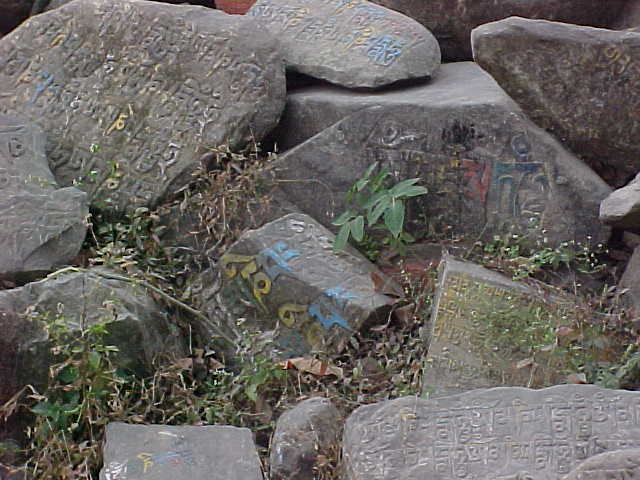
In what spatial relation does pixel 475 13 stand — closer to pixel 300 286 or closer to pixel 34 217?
pixel 300 286

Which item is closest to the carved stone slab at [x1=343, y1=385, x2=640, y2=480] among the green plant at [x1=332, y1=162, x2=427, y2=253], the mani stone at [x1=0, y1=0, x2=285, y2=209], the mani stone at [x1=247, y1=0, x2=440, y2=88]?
the green plant at [x1=332, y1=162, x2=427, y2=253]

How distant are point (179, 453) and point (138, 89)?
1.68 metres

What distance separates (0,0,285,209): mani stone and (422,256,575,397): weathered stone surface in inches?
41.9

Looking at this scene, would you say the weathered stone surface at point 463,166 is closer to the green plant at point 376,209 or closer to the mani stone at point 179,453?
the green plant at point 376,209

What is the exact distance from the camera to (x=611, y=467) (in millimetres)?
2479

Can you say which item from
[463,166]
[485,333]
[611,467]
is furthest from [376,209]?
[611,467]

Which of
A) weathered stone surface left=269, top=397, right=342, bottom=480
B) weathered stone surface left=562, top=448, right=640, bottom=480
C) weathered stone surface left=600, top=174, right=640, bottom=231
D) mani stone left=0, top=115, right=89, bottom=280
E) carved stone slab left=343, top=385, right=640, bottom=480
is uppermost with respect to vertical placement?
weathered stone surface left=600, top=174, right=640, bottom=231

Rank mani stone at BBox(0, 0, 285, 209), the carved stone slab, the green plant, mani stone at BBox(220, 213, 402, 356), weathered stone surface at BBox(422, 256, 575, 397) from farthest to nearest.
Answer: mani stone at BBox(0, 0, 285, 209) < the green plant < mani stone at BBox(220, 213, 402, 356) < weathered stone surface at BBox(422, 256, 575, 397) < the carved stone slab

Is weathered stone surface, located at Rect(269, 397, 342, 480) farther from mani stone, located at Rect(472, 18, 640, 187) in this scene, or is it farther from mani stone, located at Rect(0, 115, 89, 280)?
mani stone, located at Rect(472, 18, 640, 187)

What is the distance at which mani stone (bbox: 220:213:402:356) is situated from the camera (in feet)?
11.5

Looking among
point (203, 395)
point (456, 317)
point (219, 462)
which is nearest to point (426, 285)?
point (456, 317)

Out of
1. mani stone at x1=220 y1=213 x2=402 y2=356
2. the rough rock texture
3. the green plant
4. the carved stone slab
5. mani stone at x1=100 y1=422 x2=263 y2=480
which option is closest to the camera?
the carved stone slab

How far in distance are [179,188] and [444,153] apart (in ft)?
3.11

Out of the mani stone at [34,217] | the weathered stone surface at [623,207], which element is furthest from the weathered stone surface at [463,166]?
the mani stone at [34,217]
